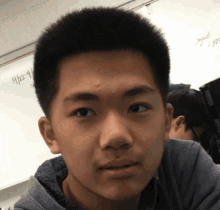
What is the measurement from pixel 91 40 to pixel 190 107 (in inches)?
33.2

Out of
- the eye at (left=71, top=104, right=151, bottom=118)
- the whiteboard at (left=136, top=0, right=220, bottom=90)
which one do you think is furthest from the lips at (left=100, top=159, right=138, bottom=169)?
the whiteboard at (left=136, top=0, right=220, bottom=90)

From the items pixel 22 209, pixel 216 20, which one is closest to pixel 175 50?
pixel 216 20

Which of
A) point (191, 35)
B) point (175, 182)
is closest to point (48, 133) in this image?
point (175, 182)

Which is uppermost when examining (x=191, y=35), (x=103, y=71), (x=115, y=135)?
(x=191, y=35)

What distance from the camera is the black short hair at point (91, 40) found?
408 mm

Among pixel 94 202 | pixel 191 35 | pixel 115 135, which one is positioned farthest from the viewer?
pixel 191 35

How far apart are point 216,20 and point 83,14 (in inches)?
46.5

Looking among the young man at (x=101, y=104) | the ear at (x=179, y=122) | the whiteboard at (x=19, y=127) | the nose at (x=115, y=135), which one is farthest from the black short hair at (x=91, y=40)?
the whiteboard at (x=19, y=127)

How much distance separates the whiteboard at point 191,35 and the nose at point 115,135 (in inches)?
42.2

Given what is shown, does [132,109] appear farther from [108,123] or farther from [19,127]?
[19,127]

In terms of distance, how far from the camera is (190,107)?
106cm

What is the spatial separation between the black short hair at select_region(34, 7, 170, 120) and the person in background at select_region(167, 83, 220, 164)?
0.61 m

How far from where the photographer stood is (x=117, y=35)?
0.42m

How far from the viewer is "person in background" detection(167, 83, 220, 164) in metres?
1.05
